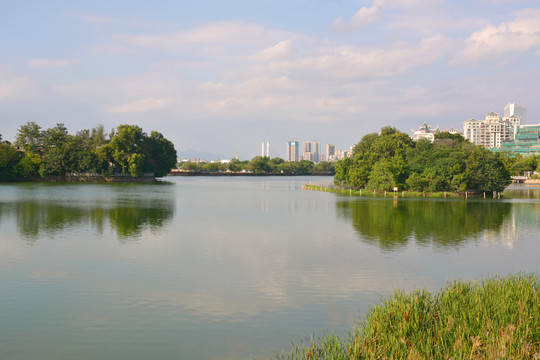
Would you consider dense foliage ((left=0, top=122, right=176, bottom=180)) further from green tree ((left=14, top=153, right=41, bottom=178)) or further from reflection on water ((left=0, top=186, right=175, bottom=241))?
reflection on water ((left=0, top=186, right=175, bottom=241))

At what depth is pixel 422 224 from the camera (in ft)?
123

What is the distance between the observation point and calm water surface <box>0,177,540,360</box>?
40.5 feet

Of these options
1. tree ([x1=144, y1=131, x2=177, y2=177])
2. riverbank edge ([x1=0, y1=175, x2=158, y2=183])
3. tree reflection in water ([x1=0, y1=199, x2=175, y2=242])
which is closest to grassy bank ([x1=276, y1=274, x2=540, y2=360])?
tree reflection in water ([x1=0, y1=199, x2=175, y2=242])

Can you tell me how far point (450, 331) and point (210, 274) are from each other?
11345 mm

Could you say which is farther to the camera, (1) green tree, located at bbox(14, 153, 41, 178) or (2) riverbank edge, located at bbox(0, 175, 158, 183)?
(2) riverbank edge, located at bbox(0, 175, 158, 183)

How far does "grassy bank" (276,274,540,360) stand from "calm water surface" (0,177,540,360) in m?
1.85

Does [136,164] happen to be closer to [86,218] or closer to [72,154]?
[72,154]

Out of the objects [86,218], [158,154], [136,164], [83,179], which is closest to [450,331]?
[86,218]

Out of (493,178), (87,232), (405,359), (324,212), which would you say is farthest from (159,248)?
(493,178)

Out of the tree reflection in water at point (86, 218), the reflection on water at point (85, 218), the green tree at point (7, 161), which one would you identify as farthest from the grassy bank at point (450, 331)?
the green tree at point (7, 161)

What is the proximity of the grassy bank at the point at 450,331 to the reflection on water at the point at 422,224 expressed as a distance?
14114mm

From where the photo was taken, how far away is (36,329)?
1280cm

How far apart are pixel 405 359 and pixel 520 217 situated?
1621 inches

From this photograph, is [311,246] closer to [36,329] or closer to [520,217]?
[36,329]
